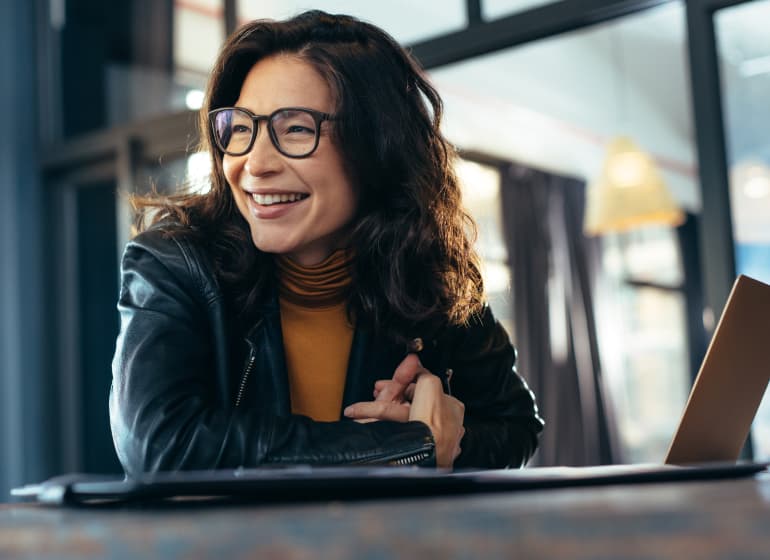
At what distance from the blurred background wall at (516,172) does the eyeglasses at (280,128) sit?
0.72ft

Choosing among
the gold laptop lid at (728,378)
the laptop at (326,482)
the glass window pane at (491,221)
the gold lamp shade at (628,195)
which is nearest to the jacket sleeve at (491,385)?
the gold laptop lid at (728,378)

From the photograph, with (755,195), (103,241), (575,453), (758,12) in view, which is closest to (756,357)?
(755,195)

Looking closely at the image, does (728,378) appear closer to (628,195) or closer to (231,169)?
(231,169)

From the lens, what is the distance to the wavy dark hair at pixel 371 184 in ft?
4.10

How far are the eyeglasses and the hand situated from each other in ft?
1.05

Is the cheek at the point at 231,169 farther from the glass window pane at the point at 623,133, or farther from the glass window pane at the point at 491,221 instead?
Result: the glass window pane at the point at 623,133

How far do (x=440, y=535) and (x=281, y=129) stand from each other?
3.41 feet

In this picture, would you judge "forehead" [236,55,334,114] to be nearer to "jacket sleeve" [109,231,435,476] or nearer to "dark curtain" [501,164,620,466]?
"jacket sleeve" [109,231,435,476]

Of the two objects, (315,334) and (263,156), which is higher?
(263,156)

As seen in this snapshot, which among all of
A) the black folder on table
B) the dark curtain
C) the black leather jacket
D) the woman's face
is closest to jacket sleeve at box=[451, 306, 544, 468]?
the black leather jacket

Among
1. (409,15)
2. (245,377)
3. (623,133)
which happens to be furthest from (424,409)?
(623,133)

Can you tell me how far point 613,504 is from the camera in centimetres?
25

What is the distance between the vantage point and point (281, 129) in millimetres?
1207

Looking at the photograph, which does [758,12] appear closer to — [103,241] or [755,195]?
[755,195]
